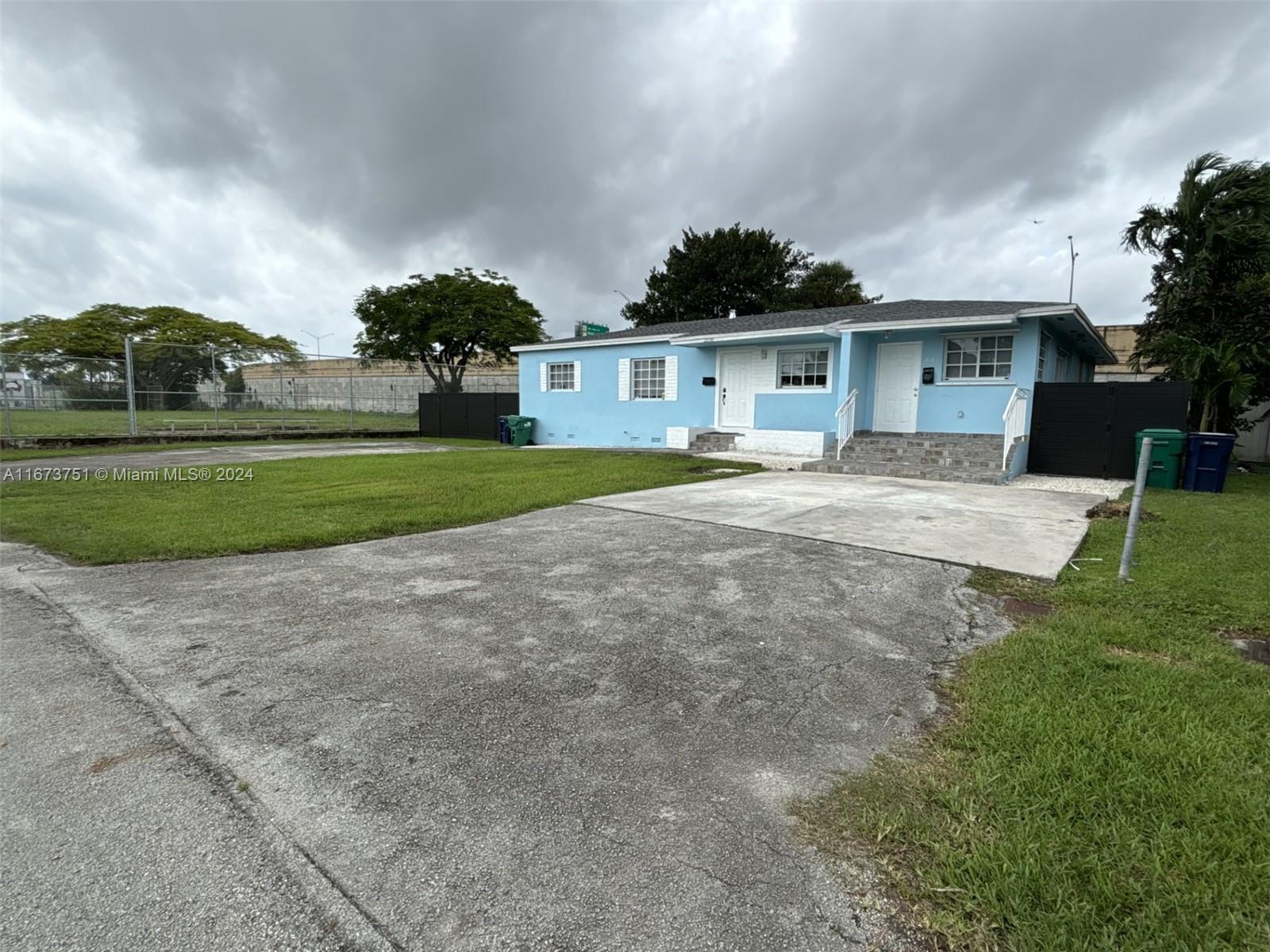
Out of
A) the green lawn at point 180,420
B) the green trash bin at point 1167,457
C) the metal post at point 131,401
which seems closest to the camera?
the green trash bin at point 1167,457

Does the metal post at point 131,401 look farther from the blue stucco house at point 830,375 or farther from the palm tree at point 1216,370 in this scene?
the palm tree at point 1216,370

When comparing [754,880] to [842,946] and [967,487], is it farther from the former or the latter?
[967,487]

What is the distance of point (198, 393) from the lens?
696 inches

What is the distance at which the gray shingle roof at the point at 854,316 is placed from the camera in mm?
11812

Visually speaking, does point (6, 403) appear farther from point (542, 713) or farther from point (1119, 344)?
point (1119, 344)

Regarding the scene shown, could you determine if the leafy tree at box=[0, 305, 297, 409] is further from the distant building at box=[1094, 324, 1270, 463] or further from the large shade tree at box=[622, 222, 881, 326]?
the distant building at box=[1094, 324, 1270, 463]

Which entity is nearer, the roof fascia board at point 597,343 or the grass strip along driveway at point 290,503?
the grass strip along driveway at point 290,503

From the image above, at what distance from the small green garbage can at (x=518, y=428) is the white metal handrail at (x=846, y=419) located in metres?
9.87

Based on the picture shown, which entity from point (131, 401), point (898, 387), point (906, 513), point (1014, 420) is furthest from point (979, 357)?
point (131, 401)

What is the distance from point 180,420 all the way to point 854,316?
19.2 meters

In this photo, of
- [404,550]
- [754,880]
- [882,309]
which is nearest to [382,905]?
[754,880]

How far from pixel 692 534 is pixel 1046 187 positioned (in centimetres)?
2047

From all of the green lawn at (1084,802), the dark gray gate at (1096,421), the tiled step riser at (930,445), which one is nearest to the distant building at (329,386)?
the tiled step riser at (930,445)

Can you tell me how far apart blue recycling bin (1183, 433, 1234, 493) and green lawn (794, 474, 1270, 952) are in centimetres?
816
